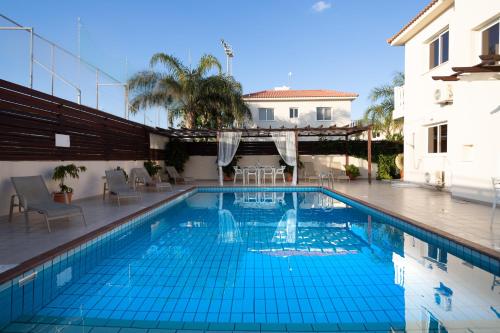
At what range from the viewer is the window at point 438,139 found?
1039 cm

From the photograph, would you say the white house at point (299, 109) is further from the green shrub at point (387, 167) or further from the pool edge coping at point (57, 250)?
the pool edge coping at point (57, 250)

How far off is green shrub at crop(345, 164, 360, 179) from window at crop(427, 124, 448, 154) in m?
4.31

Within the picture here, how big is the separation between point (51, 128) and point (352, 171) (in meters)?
11.8

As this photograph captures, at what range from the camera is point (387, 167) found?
1543cm

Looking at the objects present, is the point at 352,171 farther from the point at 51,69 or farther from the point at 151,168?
the point at 51,69

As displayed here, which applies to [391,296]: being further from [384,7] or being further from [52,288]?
[384,7]

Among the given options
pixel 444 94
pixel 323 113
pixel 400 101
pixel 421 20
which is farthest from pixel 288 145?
pixel 323 113

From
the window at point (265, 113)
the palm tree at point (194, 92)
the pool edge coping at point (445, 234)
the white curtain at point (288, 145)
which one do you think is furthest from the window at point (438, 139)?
the window at point (265, 113)

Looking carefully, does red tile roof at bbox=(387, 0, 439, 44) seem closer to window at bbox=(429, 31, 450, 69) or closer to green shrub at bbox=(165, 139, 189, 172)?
window at bbox=(429, 31, 450, 69)

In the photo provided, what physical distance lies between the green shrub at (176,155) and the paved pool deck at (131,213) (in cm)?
717

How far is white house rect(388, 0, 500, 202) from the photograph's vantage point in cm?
735

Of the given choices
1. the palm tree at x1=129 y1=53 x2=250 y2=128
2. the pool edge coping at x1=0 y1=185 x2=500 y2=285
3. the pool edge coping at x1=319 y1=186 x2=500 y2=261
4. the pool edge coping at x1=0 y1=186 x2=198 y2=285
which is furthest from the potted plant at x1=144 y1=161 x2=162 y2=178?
the pool edge coping at x1=319 y1=186 x2=500 y2=261

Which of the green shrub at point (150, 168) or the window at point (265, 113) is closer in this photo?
the green shrub at point (150, 168)

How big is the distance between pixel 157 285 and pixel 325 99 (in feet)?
67.0
